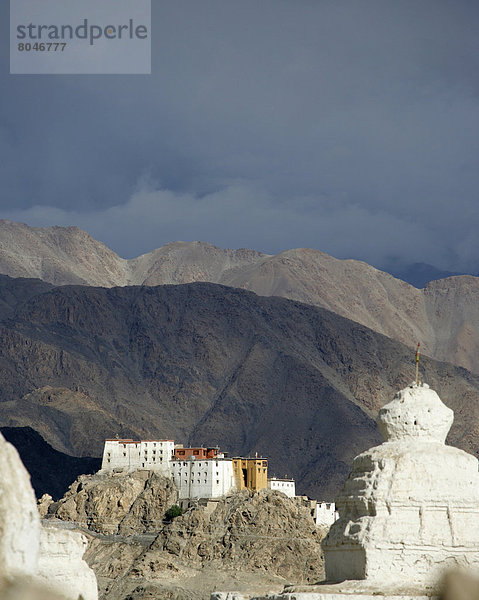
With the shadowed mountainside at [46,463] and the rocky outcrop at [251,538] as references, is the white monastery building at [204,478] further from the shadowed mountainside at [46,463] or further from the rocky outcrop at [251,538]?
the shadowed mountainside at [46,463]

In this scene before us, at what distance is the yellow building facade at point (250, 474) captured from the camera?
425ft

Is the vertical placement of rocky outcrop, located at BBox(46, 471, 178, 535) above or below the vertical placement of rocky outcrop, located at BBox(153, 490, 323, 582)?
above

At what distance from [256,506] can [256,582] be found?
41.9 feet

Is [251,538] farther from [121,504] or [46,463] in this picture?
[46,463]

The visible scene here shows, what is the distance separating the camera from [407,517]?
29203 millimetres

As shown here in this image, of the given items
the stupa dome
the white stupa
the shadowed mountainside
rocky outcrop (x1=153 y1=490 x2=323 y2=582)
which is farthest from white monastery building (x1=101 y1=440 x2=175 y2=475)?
the white stupa

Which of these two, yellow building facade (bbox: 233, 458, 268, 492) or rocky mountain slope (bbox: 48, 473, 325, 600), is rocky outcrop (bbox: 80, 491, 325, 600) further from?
yellow building facade (bbox: 233, 458, 268, 492)

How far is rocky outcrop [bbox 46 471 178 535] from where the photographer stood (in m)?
126

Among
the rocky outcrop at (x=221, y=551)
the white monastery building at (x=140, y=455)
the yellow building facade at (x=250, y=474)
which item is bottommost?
the rocky outcrop at (x=221, y=551)

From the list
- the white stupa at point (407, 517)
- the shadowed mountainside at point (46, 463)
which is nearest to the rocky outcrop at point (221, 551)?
the shadowed mountainside at point (46, 463)

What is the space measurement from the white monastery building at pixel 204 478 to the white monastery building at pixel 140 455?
9.14 ft

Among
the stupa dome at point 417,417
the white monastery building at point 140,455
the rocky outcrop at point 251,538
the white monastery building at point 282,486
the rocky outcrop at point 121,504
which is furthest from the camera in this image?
the white monastery building at point 282,486

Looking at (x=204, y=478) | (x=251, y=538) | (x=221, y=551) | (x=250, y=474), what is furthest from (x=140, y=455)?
(x=251, y=538)

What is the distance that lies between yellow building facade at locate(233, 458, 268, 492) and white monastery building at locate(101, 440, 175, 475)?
7762 mm
